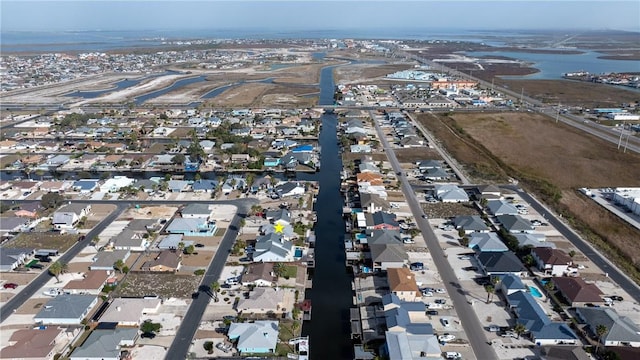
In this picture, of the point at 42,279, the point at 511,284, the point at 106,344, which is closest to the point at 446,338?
the point at 511,284

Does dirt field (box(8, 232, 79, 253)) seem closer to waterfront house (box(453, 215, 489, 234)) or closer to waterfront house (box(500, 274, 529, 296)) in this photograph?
waterfront house (box(453, 215, 489, 234))

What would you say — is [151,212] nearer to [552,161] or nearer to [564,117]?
[552,161]

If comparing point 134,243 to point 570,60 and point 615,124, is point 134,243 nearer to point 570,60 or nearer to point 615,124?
point 615,124

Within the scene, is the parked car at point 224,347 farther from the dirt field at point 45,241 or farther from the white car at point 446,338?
the dirt field at point 45,241

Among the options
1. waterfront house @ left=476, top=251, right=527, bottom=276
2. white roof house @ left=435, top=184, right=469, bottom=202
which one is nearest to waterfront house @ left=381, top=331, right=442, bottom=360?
waterfront house @ left=476, top=251, right=527, bottom=276

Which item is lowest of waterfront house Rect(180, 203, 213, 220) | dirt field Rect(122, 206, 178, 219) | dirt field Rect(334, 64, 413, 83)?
dirt field Rect(122, 206, 178, 219)

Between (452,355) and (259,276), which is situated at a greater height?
(259,276)

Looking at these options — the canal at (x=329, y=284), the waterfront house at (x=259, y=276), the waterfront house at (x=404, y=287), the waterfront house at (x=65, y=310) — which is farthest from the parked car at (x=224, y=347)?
the waterfront house at (x=404, y=287)
